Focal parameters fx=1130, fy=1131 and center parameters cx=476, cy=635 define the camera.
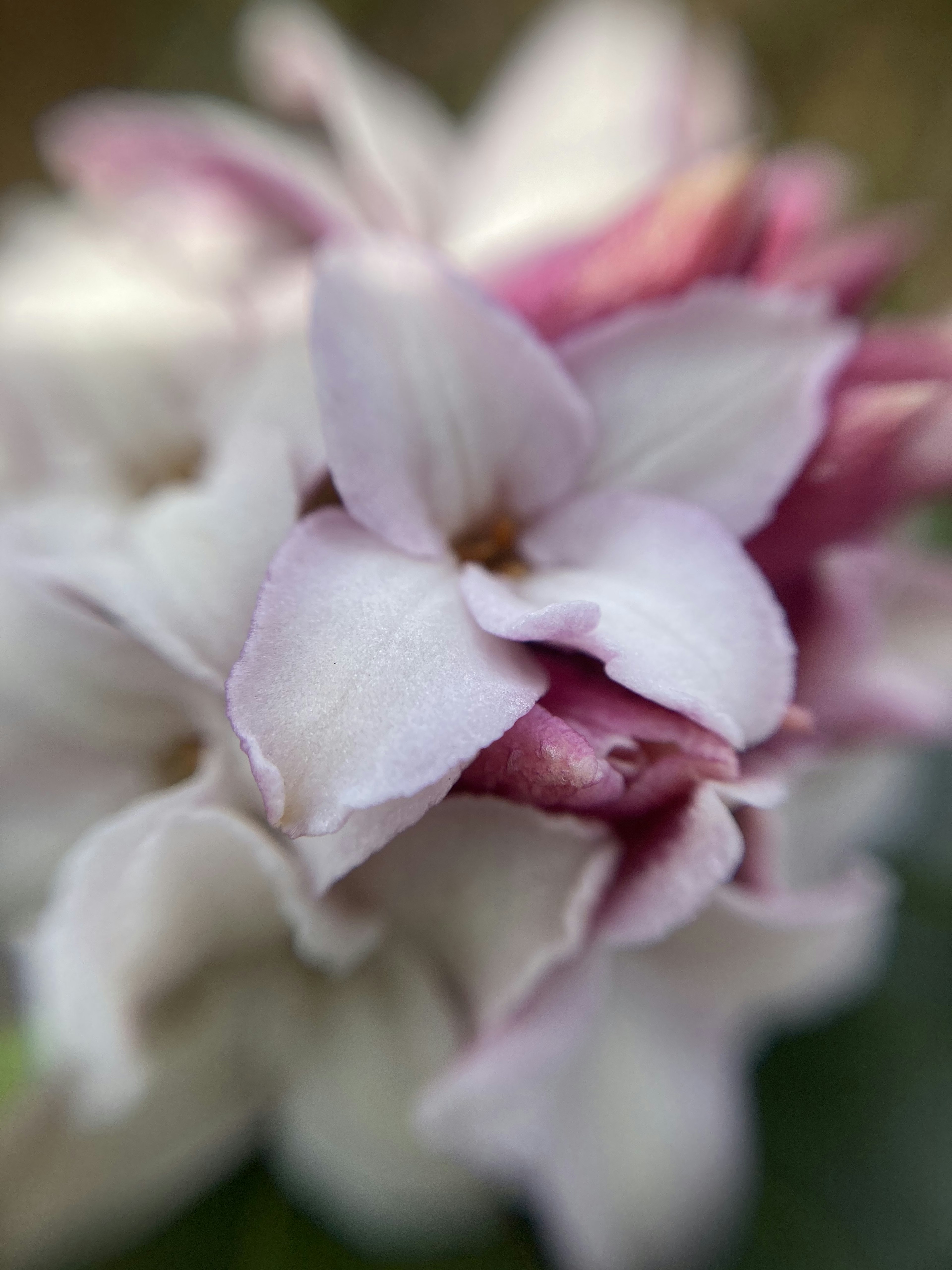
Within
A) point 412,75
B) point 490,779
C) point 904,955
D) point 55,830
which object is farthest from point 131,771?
point 412,75

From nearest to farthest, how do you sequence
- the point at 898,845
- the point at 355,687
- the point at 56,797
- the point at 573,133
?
the point at 355,687 → the point at 56,797 → the point at 573,133 → the point at 898,845

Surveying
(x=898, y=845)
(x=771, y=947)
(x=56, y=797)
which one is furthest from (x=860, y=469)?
(x=898, y=845)

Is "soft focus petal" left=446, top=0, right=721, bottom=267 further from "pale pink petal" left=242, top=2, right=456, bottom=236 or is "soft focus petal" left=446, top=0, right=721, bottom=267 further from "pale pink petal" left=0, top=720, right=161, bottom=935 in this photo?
"pale pink petal" left=0, top=720, right=161, bottom=935

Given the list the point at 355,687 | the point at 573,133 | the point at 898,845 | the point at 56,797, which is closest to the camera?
the point at 355,687

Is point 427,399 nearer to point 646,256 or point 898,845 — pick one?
point 646,256

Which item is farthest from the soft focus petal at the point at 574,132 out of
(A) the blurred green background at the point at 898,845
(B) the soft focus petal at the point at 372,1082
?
(A) the blurred green background at the point at 898,845

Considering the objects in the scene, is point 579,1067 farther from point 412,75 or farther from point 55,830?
point 412,75

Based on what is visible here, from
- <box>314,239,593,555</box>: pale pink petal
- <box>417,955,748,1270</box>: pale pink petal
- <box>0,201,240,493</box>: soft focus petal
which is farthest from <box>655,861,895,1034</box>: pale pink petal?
<box>0,201,240,493</box>: soft focus petal
